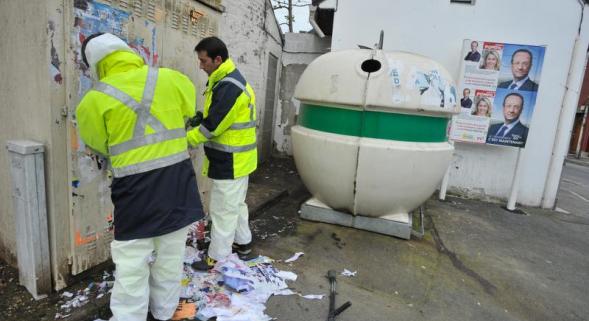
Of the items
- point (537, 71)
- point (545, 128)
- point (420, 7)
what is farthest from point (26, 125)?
point (545, 128)

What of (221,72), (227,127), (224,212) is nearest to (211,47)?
(221,72)

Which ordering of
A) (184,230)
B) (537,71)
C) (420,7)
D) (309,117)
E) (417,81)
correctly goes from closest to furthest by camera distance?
1. (184,230)
2. (417,81)
3. (309,117)
4. (537,71)
5. (420,7)

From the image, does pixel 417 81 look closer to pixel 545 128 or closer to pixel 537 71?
pixel 537 71

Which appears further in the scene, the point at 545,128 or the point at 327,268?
the point at 545,128

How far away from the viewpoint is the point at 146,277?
2031 mm

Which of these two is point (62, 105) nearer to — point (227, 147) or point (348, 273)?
point (227, 147)

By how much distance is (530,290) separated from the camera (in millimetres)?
3217

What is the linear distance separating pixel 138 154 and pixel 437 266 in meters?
2.97

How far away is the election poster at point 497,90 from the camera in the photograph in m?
5.47

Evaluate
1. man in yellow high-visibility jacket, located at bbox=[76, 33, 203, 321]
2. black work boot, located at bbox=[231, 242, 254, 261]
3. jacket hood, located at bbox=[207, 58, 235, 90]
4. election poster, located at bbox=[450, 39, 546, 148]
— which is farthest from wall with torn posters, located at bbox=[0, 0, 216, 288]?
election poster, located at bbox=[450, 39, 546, 148]

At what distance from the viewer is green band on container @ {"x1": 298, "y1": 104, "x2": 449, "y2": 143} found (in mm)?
3564

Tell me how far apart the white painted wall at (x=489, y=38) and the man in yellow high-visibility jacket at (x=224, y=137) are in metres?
3.90

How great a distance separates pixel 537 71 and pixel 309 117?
154 inches

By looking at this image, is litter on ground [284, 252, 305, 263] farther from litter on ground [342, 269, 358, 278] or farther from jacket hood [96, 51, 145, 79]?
jacket hood [96, 51, 145, 79]
